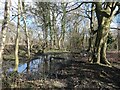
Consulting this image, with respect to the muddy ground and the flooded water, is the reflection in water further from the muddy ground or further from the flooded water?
the muddy ground

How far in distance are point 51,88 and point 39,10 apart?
15274mm

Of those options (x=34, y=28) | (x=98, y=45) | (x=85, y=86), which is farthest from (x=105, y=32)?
(x=34, y=28)

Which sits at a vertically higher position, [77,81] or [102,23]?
[102,23]

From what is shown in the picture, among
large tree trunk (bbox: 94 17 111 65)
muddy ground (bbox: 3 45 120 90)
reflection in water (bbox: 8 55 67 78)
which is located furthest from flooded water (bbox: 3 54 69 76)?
large tree trunk (bbox: 94 17 111 65)

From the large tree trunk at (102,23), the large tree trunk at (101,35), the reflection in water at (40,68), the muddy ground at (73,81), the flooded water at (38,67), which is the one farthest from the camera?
the large tree trunk at (101,35)

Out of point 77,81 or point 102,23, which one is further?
point 102,23

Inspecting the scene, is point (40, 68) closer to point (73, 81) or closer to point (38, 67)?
point (38, 67)

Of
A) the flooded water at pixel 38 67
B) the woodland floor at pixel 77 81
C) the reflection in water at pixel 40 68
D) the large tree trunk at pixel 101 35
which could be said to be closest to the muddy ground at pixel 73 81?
the woodland floor at pixel 77 81

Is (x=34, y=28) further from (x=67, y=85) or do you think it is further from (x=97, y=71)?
(x=67, y=85)

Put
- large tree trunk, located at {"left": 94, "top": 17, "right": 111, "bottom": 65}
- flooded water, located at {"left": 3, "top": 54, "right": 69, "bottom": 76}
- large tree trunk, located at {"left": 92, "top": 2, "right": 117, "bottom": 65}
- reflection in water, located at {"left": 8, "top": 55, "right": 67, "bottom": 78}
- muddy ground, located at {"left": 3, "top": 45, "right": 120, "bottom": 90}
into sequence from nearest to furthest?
muddy ground, located at {"left": 3, "top": 45, "right": 120, "bottom": 90} → reflection in water, located at {"left": 8, "top": 55, "right": 67, "bottom": 78} → flooded water, located at {"left": 3, "top": 54, "right": 69, "bottom": 76} → large tree trunk, located at {"left": 92, "top": 2, "right": 117, "bottom": 65} → large tree trunk, located at {"left": 94, "top": 17, "right": 111, "bottom": 65}

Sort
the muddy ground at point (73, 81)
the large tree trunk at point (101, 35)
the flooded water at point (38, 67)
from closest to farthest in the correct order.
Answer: the muddy ground at point (73, 81), the flooded water at point (38, 67), the large tree trunk at point (101, 35)

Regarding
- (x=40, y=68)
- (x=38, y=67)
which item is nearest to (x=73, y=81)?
(x=40, y=68)

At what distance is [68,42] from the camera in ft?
141

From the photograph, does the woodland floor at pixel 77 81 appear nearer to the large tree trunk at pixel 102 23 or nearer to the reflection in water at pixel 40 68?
the reflection in water at pixel 40 68
